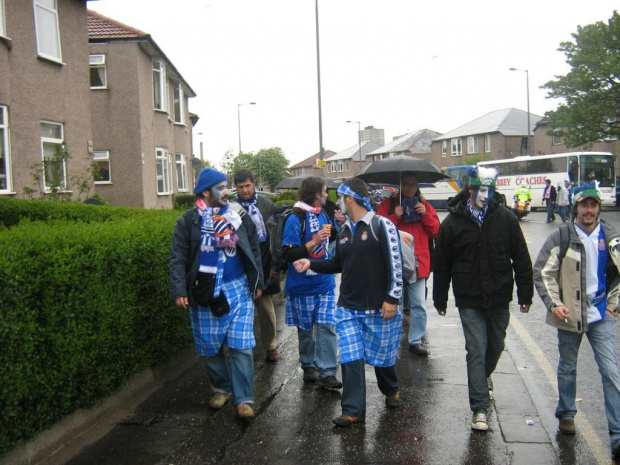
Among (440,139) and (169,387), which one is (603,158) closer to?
(169,387)

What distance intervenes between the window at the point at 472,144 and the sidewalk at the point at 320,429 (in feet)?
237

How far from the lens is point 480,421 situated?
4992mm

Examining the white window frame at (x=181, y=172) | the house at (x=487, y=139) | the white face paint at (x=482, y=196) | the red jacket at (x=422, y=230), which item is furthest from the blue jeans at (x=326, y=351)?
the house at (x=487, y=139)

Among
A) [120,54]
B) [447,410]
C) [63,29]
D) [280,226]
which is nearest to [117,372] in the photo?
[280,226]

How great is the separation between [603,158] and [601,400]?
3680 cm

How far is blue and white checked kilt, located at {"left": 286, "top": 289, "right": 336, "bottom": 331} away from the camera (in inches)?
241

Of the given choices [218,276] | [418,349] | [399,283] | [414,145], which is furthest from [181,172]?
[414,145]

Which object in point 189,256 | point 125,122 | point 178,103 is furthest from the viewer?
point 178,103

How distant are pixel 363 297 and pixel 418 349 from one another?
7.48ft

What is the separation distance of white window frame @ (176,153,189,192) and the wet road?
27192 mm

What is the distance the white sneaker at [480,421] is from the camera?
4.96 meters

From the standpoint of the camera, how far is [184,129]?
33.7 metres

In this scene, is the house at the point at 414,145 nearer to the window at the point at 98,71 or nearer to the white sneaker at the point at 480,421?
the window at the point at 98,71

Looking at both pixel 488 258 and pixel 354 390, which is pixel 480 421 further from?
pixel 488 258
